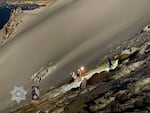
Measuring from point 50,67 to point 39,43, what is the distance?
1335 inches

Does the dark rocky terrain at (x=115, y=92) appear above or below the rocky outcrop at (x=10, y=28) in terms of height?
below

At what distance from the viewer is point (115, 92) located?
57.4 metres

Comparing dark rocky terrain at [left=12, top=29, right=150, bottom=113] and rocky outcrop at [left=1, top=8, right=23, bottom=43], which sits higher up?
rocky outcrop at [left=1, top=8, right=23, bottom=43]

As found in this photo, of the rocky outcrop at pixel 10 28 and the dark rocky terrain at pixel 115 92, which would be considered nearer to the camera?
the dark rocky terrain at pixel 115 92

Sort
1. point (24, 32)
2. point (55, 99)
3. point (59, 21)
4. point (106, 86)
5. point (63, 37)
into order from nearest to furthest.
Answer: point (106, 86) < point (55, 99) < point (63, 37) < point (59, 21) < point (24, 32)

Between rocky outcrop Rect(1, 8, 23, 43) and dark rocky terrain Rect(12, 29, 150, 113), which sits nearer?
dark rocky terrain Rect(12, 29, 150, 113)

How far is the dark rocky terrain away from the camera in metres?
52.4

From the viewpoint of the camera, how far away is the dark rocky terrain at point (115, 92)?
52.4 m

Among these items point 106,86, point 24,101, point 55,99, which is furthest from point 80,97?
point 24,101

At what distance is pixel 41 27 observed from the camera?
503 ft

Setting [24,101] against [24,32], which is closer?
[24,101]

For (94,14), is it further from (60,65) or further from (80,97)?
(80,97)

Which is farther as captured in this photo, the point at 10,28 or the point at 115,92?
the point at 10,28

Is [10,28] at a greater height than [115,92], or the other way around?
[10,28]
